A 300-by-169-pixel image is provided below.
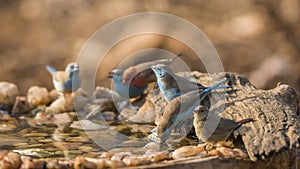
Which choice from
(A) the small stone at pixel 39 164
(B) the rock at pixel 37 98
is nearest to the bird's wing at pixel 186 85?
(A) the small stone at pixel 39 164

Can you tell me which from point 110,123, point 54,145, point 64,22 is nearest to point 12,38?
point 64,22

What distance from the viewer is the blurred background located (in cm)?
702

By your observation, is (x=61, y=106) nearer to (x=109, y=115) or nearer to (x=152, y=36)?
(x=109, y=115)

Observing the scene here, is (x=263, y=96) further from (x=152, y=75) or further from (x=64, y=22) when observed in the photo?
(x=64, y=22)

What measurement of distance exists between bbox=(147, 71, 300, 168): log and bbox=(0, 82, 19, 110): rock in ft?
5.49

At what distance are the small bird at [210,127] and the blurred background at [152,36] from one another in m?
4.10

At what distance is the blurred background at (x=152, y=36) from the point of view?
7.02 metres

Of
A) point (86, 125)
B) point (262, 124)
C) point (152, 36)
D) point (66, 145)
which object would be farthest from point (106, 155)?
point (152, 36)

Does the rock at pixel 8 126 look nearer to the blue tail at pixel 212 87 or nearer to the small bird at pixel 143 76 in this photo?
the small bird at pixel 143 76

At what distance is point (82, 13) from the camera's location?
8234mm

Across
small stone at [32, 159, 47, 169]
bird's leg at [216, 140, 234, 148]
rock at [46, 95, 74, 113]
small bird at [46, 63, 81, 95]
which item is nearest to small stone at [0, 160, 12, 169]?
small stone at [32, 159, 47, 169]

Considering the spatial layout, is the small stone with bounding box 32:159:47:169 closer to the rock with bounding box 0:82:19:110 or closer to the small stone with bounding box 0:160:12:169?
the small stone with bounding box 0:160:12:169

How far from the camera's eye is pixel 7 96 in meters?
3.94

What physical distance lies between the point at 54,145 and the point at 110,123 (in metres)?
0.73
